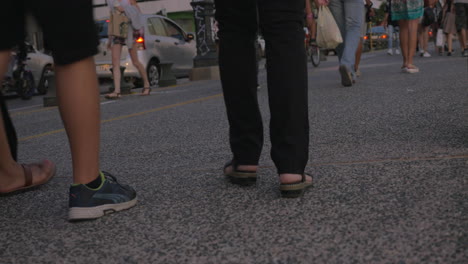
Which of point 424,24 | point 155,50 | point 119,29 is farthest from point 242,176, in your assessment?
point 424,24

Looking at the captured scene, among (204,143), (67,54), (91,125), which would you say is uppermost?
(67,54)

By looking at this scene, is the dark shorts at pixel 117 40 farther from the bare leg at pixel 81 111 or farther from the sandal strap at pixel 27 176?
the bare leg at pixel 81 111

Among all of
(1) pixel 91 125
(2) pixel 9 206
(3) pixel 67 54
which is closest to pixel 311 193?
(1) pixel 91 125

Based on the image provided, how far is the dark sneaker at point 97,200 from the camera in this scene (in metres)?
2.09

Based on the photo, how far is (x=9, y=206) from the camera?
2.42m

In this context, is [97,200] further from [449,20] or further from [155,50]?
[449,20]

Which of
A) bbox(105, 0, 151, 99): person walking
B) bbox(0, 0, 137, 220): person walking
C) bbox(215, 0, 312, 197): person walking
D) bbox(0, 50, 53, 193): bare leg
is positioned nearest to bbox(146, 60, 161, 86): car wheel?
bbox(105, 0, 151, 99): person walking

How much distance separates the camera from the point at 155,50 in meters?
12.4

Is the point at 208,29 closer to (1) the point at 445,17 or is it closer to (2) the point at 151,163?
(1) the point at 445,17

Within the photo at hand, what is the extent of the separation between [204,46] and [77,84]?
12.0m

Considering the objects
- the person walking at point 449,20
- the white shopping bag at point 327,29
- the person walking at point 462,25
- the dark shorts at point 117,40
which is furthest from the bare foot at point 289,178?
the person walking at point 449,20

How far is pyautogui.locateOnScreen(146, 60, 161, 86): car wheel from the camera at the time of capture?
40.0 ft

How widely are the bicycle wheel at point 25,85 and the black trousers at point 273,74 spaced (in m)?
9.76

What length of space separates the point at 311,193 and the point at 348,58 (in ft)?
16.4
